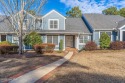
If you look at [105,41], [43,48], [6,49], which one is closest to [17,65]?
[6,49]

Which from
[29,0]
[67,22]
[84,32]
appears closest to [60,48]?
[84,32]

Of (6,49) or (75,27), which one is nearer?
(6,49)

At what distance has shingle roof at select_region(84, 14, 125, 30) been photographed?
28.6 metres

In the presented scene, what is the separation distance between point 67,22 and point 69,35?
9.42ft

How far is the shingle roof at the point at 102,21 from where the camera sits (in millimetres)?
28594

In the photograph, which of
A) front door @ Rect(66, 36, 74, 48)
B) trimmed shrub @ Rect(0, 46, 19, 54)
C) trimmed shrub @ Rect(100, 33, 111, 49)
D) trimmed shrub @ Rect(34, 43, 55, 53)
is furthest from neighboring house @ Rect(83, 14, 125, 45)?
trimmed shrub @ Rect(0, 46, 19, 54)

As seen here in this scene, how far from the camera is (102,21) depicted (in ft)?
102

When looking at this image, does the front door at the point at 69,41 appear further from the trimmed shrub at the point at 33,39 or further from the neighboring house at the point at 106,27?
the trimmed shrub at the point at 33,39

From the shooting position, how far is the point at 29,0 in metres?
19.3

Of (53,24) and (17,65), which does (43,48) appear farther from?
(17,65)

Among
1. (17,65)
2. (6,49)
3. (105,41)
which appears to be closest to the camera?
(17,65)

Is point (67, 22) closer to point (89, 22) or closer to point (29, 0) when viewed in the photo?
point (89, 22)

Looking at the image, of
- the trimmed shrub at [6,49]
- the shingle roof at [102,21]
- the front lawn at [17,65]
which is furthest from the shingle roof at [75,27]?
the front lawn at [17,65]

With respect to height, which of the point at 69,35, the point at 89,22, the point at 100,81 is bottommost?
the point at 100,81
